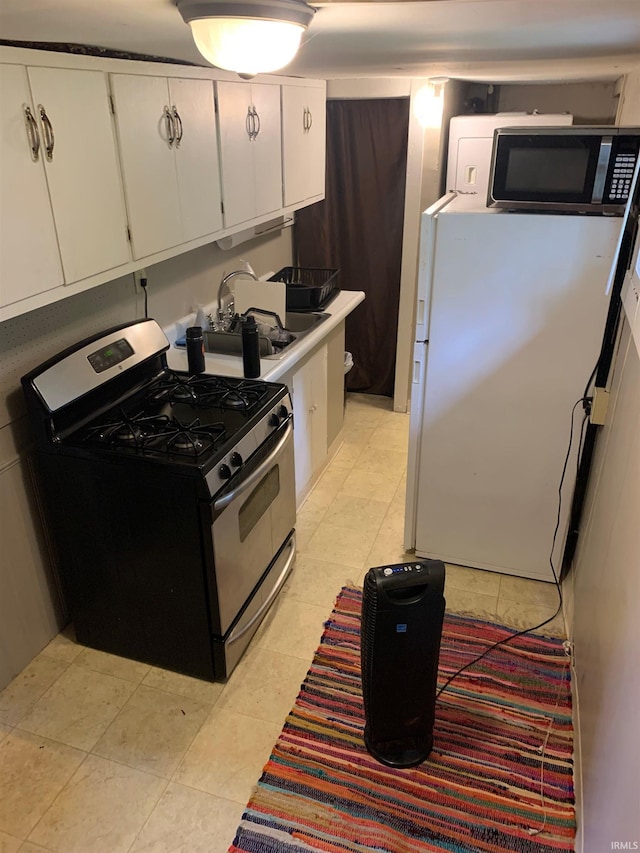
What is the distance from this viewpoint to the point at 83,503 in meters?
2.03

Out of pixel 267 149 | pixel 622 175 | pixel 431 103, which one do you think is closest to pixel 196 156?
pixel 267 149

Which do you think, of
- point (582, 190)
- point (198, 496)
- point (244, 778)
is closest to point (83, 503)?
point (198, 496)

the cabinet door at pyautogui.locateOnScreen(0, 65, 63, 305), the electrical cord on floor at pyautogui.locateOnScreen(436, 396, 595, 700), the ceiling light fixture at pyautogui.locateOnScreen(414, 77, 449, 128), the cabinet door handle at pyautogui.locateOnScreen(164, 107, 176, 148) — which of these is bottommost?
the electrical cord on floor at pyautogui.locateOnScreen(436, 396, 595, 700)

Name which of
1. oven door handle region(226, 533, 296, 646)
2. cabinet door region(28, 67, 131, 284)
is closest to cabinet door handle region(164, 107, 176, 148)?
cabinet door region(28, 67, 131, 284)

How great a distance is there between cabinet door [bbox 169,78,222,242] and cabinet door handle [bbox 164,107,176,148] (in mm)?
33

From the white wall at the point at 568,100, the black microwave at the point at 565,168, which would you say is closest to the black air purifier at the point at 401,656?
the black microwave at the point at 565,168

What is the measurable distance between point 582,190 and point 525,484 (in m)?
1.16

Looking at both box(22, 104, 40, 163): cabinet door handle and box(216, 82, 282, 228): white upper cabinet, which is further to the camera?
box(216, 82, 282, 228): white upper cabinet

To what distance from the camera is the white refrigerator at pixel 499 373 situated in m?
2.21

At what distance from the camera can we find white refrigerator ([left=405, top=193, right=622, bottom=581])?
221 cm

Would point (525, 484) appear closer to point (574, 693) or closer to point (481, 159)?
point (574, 693)

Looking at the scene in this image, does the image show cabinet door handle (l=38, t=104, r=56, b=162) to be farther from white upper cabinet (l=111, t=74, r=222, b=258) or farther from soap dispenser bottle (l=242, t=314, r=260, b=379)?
soap dispenser bottle (l=242, t=314, r=260, b=379)

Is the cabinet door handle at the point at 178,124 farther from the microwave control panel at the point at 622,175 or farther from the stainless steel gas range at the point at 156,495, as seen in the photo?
the microwave control panel at the point at 622,175

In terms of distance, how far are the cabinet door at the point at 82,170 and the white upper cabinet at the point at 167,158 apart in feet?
0.24
